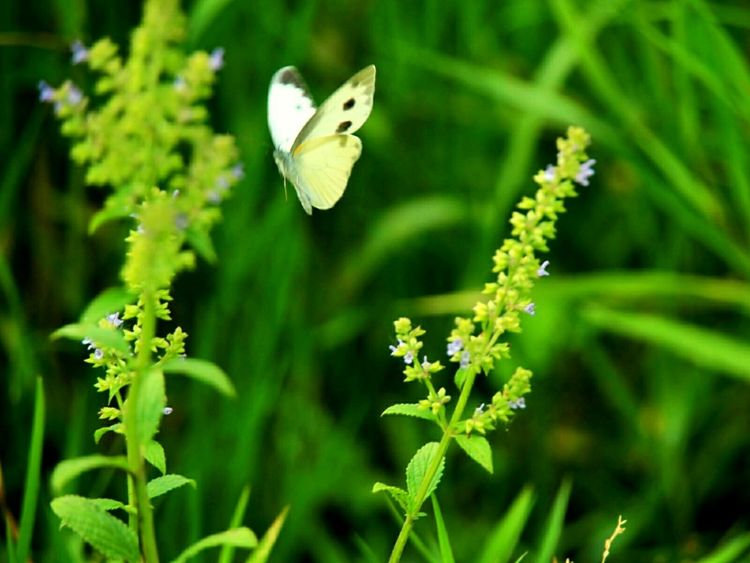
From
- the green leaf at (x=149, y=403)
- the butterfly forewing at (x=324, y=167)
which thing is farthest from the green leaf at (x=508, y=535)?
the green leaf at (x=149, y=403)

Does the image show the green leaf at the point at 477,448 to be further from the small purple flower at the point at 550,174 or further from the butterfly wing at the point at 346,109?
the butterfly wing at the point at 346,109

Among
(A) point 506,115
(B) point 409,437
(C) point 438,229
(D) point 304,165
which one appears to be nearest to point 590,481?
(B) point 409,437

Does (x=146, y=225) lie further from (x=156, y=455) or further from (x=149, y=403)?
(x=156, y=455)

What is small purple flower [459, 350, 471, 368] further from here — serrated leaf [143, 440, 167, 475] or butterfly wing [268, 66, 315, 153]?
butterfly wing [268, 66, 315, 153]

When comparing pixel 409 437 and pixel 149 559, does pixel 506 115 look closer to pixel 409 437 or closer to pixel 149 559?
pixel 409 437

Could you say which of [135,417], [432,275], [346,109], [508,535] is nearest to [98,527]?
[135,417]

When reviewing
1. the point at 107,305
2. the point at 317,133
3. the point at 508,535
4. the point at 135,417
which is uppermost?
the point at 317,133
